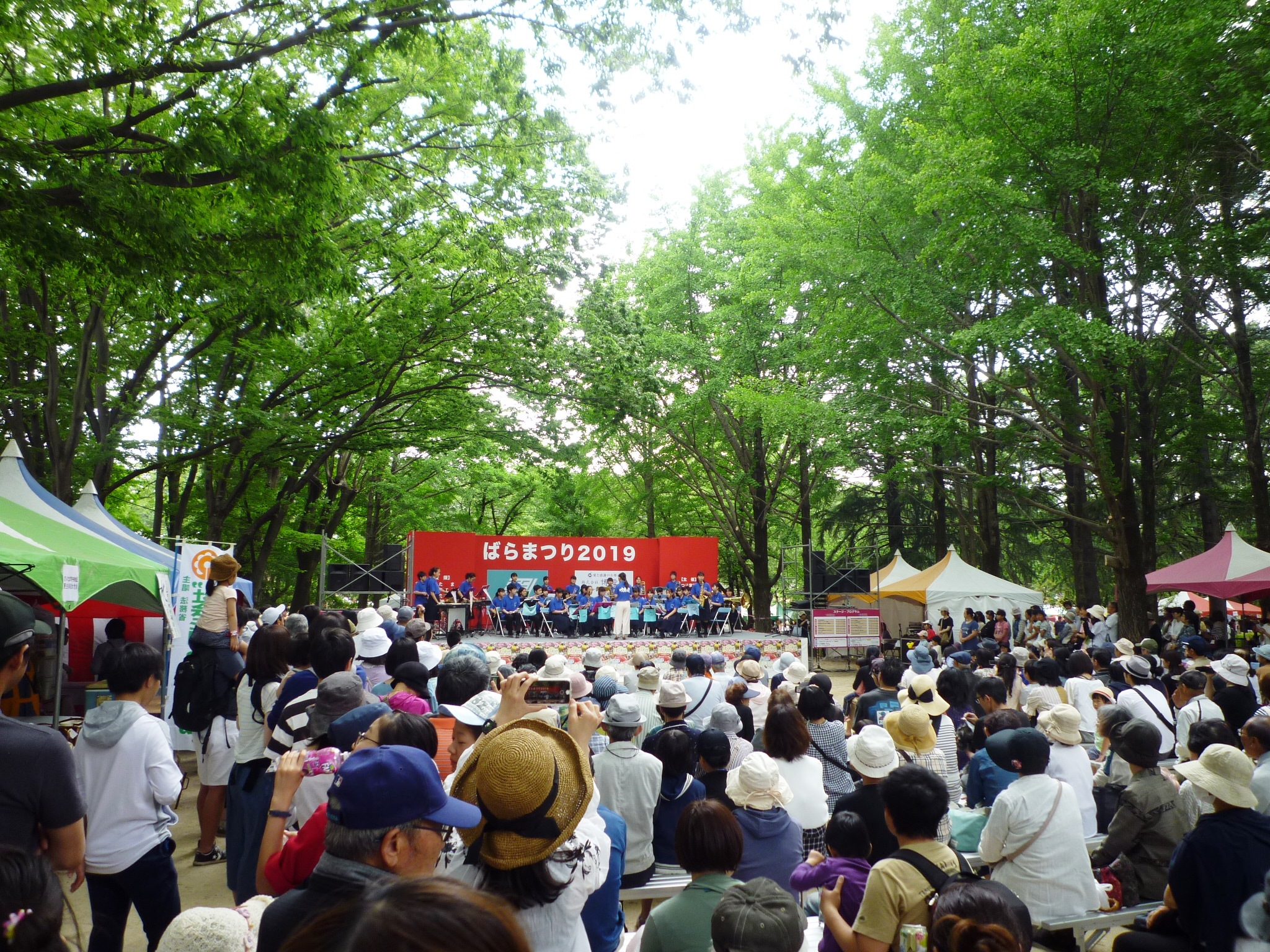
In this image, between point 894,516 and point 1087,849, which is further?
point 894,516

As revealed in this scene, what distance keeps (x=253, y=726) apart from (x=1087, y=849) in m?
4.28

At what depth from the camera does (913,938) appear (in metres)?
2.28

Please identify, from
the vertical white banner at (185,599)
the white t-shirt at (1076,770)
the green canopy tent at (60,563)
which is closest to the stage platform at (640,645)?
the vertical white banner at (185,599)

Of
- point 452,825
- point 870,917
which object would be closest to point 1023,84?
point 870,917

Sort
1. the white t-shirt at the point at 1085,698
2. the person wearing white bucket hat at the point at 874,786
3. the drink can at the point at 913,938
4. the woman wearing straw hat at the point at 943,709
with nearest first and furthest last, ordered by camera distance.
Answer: the drink can at the point at 913,938
the person wearing white bucket hat at the point at 874,786
the woman wearing straw hat at the point at 943,709
the white t-shirt at the point at 1085,698

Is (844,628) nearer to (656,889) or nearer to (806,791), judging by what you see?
(806,791)

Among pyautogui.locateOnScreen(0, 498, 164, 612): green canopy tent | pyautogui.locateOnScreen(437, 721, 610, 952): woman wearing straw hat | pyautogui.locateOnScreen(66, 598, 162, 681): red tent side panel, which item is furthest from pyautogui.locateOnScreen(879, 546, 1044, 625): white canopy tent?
pyautogui.locateOnScreen(437, 721, 610, 952): woman wearing straw hat

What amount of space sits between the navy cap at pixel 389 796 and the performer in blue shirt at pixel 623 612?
15.7 metres

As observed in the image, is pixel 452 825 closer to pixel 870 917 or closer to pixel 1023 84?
pixel 870 917

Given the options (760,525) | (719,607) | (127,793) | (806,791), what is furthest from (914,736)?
(760,525)

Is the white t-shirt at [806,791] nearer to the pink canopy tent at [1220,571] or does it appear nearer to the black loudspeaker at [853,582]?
the pink canopy tent at [1220,571]

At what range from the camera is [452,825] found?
1.74 metres

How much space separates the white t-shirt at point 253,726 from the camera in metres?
4.03

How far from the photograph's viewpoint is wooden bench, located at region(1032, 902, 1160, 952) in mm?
3334
